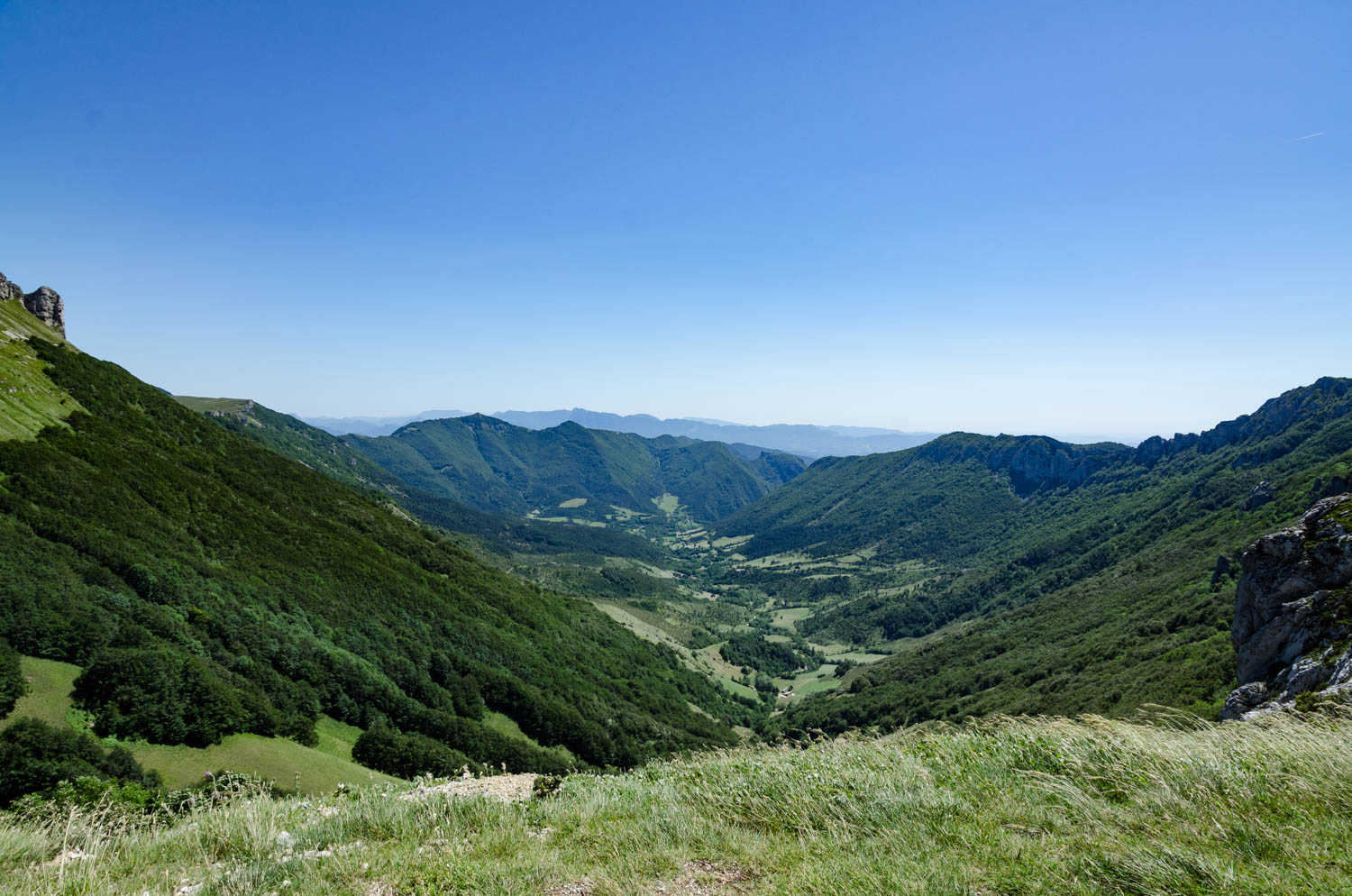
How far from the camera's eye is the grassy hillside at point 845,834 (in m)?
5.23

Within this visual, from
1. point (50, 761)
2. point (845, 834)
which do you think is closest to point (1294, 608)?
point (845, 834)

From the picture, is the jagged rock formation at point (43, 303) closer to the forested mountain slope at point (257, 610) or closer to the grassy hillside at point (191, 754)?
the forested mountain slope at point (257, 610)

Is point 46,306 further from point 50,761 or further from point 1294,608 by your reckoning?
point 1294,608

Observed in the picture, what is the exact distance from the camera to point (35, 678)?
119 ft

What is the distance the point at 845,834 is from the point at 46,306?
187m

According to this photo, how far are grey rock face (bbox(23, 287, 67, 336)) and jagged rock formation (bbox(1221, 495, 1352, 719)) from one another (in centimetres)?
19436

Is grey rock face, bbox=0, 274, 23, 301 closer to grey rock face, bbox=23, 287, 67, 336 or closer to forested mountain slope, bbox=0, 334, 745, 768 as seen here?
grey rock face, bbox=23, 287, 67, 336

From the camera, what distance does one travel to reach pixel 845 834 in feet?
21.1

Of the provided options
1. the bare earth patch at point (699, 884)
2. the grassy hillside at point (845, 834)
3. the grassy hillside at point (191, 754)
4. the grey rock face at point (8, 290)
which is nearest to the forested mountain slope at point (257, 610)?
the grassy hillside at point (191, 754)

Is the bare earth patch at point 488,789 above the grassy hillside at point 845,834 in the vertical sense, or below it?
below

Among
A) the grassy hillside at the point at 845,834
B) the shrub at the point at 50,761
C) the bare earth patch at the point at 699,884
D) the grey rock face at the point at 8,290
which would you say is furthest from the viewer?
the grey rock face at the point at 8,290

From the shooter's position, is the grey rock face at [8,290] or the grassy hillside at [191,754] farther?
the grey rock face at [8,290]

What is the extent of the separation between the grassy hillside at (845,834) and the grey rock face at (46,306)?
175966mm

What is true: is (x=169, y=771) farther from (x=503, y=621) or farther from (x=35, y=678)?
(x=503, y=621)
